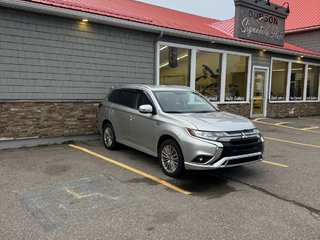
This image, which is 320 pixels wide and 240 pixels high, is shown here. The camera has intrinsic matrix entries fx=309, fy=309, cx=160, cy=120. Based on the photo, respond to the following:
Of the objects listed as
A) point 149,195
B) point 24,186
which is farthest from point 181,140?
point 24,186

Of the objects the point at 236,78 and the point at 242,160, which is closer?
the point at 242,160

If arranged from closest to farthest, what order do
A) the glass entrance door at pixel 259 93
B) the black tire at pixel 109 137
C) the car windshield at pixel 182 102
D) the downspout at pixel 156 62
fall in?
the car windshield at pixel 182 102
the black tire at pixel 109 137
the downspout at pixel 156 62
the glass entrance door at pixel 259 93

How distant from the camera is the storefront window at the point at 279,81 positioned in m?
16.1

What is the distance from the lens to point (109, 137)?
8102mm

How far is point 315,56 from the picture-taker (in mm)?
17328

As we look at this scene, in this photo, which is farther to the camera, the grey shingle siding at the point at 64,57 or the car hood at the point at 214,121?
the grey shingle siding at the point at 64,57

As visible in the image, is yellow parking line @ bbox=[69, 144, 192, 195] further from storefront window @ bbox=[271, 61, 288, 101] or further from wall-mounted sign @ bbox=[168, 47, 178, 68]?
storefront window @ bbox=[271, 61, 288, 101]

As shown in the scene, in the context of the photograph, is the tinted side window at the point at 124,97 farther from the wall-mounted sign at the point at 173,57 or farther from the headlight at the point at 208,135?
Result: the wall-mounted sign at the point at 173,57

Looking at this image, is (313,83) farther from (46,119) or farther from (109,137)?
(46,119)

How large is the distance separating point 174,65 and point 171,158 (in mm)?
6490

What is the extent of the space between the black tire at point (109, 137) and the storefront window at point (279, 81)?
10800 mm

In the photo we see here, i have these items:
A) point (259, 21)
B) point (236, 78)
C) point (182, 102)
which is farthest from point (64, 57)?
point (259, 21)

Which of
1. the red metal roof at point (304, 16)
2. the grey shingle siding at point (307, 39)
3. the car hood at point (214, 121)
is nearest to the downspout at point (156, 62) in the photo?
the car hood at point (214, 121)

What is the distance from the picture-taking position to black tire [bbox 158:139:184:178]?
5633 millimetres
